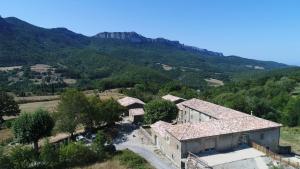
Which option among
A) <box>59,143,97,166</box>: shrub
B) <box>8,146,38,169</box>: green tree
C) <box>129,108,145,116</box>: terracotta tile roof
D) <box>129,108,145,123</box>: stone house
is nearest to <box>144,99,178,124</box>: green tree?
<box>129,108,145,123</box>: stone house

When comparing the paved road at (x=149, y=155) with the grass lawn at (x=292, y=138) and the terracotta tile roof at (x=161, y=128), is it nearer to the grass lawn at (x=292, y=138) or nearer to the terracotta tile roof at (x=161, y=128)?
the terracotta tile roof at (x=161, y=128)

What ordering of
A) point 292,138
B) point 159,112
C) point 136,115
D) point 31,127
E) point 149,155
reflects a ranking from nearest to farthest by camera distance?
point 149,155, point 31,127, point 292,138, point 159,112, point 136,115

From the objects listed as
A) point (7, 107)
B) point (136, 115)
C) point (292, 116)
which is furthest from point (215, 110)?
point (7, 107)

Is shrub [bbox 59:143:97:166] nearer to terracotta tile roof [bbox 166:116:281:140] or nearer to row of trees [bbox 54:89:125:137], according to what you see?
row of trees [bbox 54:89:125:137]

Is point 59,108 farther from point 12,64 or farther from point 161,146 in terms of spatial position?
point 12,64

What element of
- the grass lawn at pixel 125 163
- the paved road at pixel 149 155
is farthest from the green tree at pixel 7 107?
the grass lawn at pixel 125 163

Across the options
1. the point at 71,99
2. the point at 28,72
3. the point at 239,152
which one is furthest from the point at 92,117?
the point at 28,72

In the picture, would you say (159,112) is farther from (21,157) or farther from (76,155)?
(21,157)

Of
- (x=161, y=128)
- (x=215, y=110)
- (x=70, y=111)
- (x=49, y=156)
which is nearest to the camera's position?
(x=49, y=156)
